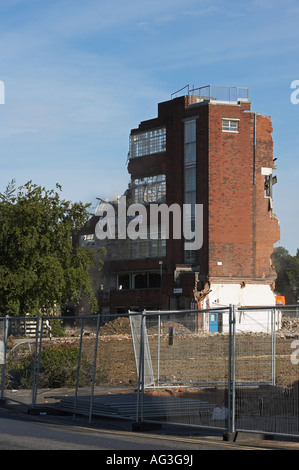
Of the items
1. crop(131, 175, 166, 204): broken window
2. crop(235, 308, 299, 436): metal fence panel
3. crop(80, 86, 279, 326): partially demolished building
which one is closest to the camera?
crop(235, 308, 299, 436): metal fence panel

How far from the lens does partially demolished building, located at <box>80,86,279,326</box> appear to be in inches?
2454

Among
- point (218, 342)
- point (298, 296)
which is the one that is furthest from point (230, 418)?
point (298, 296)

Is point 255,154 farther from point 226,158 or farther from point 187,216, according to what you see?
point 187,216

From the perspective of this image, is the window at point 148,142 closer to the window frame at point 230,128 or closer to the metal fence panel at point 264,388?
the window frame at point 230,128

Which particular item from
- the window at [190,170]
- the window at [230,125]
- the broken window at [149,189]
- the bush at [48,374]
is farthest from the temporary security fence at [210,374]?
the broken window at [149,189]

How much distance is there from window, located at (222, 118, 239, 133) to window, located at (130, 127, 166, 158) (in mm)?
6300

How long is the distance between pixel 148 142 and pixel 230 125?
8.65 meters

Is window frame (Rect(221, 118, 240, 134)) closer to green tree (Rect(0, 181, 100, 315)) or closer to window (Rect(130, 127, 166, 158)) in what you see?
window (Rect(130, 127, 166, 158))

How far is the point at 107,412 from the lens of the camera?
15.1 m

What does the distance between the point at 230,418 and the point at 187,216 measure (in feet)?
171

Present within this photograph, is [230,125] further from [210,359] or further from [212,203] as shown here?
[210,359]

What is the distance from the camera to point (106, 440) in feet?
39.2

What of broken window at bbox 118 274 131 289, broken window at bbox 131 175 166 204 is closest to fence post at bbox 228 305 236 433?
broken window at bbox 131 175 166 204

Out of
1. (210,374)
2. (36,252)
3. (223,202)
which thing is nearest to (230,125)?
(223,202)
